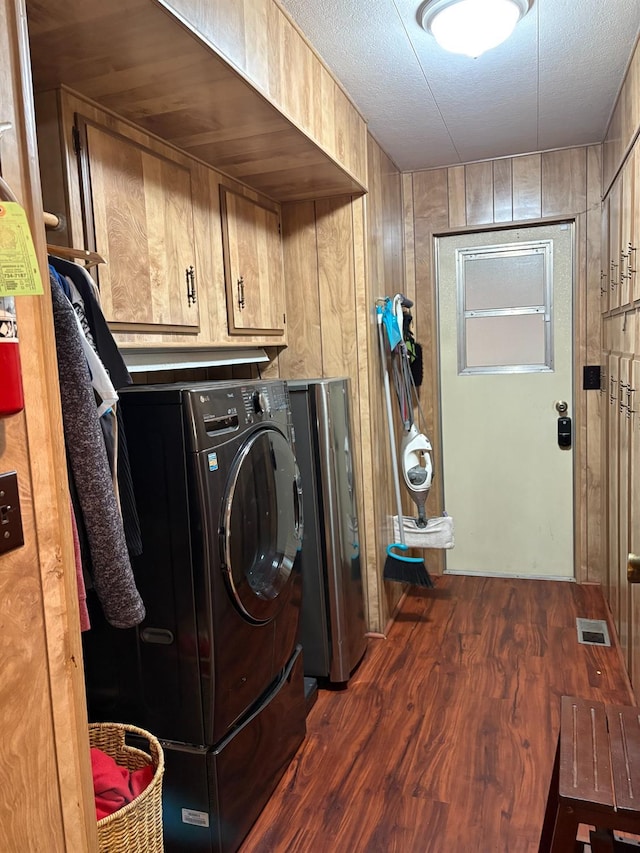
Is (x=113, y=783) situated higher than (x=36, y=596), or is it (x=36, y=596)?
(x=36, y=596)

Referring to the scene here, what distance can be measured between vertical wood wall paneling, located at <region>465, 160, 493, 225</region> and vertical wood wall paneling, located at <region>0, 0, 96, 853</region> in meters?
2.94

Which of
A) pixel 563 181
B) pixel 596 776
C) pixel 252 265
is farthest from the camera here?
pixel 563 181

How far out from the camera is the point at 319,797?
1985 mm

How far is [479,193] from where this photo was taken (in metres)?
3.52

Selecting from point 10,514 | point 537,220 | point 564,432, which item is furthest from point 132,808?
point 537,220

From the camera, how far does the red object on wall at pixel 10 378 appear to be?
35.3 inches

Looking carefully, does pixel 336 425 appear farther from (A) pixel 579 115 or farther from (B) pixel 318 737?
(A) pixel 579 115

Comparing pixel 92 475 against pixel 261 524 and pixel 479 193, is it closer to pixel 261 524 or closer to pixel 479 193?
pixel 261 524

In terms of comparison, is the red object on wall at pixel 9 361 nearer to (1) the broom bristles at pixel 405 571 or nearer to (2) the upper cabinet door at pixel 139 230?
(2) the upper cabinet door at pixel 139 230

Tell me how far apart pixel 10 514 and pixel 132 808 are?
2.51 ft

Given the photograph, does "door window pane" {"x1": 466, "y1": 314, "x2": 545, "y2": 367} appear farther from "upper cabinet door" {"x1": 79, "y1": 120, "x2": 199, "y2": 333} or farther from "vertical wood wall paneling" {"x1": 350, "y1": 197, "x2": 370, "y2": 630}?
"upper cabinet door" {"x1": 79, "y1": 120, "x2": 199, "y2": 333}

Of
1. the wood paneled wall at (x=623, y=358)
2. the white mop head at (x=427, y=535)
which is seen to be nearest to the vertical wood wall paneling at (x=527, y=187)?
the wood paneled wall at (x=623, y=358)

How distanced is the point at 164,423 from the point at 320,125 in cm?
128

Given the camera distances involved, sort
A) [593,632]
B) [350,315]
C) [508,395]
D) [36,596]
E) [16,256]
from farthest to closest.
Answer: [508,395] → [593,632] → [350,315] → [36,596] → [16,256]
